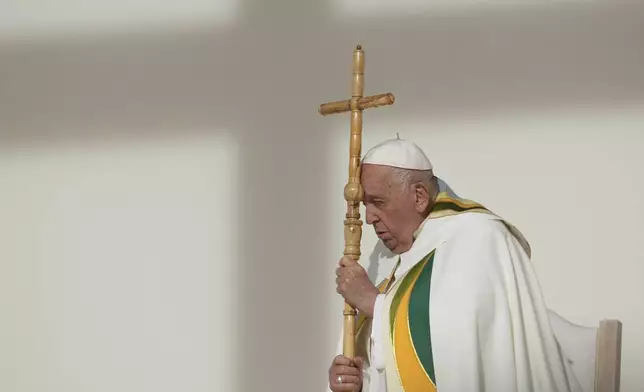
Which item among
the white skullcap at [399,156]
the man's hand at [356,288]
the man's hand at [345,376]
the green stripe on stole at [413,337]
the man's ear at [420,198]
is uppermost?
the white skullcap at [399,156]

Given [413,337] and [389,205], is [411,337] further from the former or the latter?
[389,205]

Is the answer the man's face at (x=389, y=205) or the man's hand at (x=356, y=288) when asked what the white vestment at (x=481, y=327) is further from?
the man's face at (x=389, y=205)

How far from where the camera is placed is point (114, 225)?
6.42 m

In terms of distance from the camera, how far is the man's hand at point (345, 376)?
450 centimetres

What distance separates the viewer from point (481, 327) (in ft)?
14.0

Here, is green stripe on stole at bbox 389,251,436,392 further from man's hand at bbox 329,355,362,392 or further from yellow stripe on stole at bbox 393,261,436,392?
man's hand at bbox 329,355,362,392

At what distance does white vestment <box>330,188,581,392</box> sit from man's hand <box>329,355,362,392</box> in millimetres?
58

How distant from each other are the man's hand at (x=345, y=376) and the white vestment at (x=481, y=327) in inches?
2.3

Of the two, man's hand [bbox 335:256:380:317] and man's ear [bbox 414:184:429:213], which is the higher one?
man's ear [bbox 414:184:429:213]

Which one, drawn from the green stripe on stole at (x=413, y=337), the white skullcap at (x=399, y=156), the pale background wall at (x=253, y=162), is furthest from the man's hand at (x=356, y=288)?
the pale background wall at (x=253, y=162)

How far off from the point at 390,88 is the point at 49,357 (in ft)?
6.67

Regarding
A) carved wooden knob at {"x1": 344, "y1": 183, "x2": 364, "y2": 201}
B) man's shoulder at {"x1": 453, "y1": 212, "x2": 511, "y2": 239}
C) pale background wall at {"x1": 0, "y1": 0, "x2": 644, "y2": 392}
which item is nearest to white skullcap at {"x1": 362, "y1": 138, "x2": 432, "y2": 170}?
carved wooden knob at {"x1": 344, "y1": 183, "x2": 364, "y2": 201}

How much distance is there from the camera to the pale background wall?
19.7ft

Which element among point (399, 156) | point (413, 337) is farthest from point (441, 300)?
point (399, 156)
